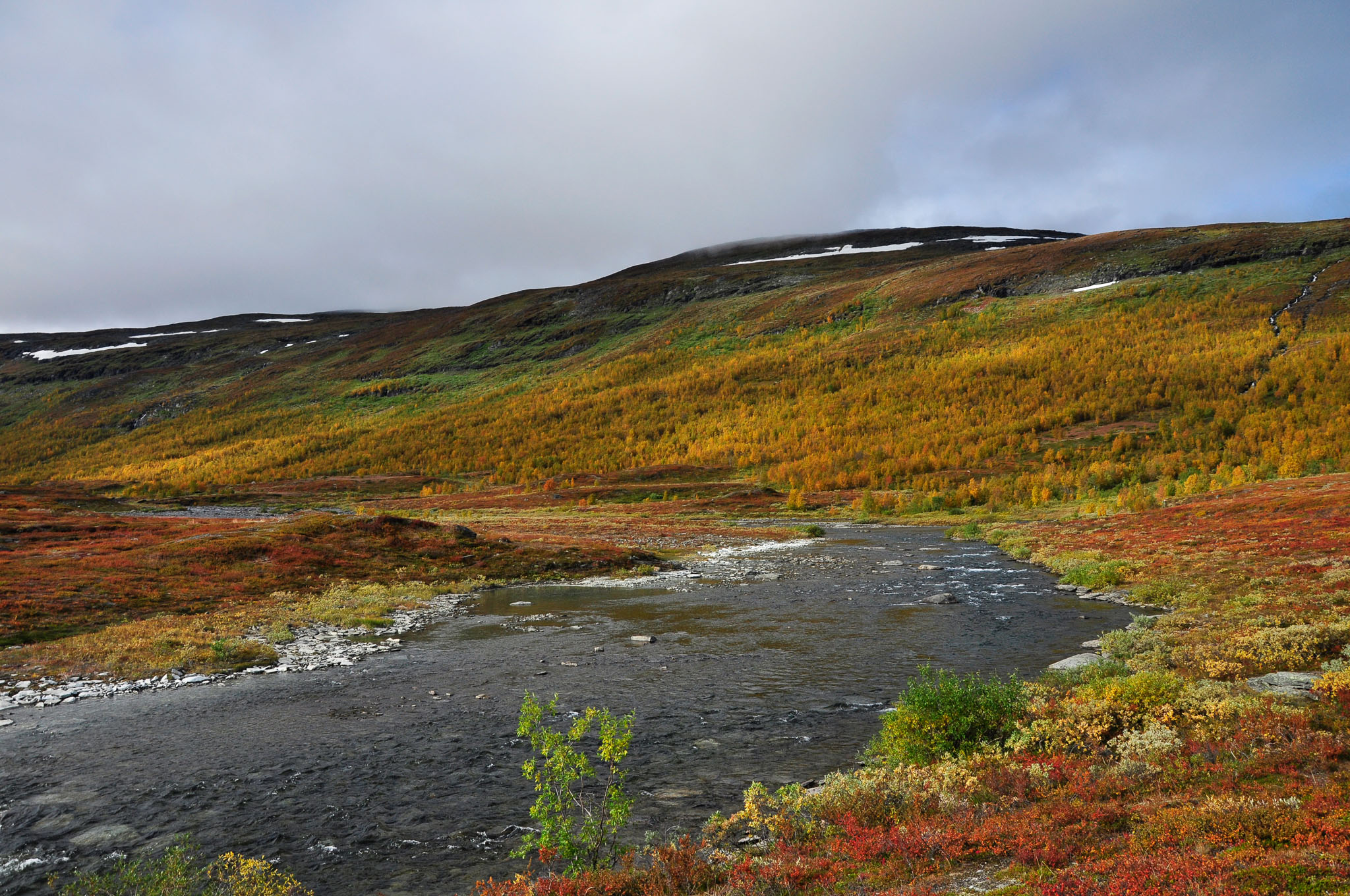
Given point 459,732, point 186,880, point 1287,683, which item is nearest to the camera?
point 186,880

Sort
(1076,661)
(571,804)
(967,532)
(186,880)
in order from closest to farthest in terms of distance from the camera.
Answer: (571,804) → (186,880) → (1076,661) → (967,532)

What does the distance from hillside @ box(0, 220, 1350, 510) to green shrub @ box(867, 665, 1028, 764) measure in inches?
1780

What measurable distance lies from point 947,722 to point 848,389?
305 feet

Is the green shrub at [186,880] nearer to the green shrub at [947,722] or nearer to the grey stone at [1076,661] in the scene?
the green shrub at [947,722]

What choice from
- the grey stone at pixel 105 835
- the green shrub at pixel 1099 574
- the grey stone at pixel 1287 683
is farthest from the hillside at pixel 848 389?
the grey stone at pixel 105 835

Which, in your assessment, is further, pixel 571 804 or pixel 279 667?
pixel 279 667

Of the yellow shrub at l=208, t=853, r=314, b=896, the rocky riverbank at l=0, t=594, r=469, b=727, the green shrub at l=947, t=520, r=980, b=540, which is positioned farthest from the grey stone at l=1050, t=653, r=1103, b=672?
the green shrub at l=947, t=520, r=980, b=540

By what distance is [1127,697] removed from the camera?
995 centimetres

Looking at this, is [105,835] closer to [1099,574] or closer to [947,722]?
[947,722]

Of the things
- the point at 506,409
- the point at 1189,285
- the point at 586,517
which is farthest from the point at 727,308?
the point at 586,517

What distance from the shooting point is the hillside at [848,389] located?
6500 cm

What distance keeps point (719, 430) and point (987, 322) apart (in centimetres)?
4296

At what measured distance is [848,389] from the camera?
99.5 m

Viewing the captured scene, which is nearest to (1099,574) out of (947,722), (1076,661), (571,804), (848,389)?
(1076,661)
